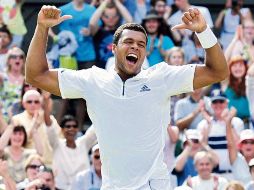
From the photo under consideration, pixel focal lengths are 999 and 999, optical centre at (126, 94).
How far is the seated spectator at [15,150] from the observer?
1059 cm

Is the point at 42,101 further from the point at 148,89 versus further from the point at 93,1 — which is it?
the point at 148,89

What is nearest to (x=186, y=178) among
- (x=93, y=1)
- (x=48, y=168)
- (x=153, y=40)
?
(x=48, y=168)

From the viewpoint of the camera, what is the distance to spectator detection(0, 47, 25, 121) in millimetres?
12148

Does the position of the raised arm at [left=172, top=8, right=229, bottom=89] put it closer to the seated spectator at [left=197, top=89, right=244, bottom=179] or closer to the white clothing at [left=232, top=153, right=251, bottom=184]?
the white clothing at [left=232, top=153, right=251, bottom=184]

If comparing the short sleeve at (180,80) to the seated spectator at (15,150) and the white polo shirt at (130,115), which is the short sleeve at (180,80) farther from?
the seated spectator at (15,150)

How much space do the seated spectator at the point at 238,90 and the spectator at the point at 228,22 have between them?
1760 mm

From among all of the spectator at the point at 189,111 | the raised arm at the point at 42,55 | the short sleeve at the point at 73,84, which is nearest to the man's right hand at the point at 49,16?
the raised arm at the point at 42,55

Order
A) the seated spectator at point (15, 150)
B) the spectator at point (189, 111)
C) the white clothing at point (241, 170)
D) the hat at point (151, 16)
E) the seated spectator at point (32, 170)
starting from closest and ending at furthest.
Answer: the seated spectator at point (32, 170)
the white clothing at point (241, 170)
the seated spectator at point (15, 150)
the spectator at point (189, 111)
the hat at point (151, 16)

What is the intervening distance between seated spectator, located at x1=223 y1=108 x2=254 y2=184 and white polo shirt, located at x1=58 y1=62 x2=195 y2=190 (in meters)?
4.62

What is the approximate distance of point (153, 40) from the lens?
43.2 ft

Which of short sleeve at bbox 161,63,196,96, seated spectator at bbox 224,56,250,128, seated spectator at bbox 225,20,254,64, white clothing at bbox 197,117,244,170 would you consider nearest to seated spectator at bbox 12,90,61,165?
white clothing at bbox 197,117,244,170

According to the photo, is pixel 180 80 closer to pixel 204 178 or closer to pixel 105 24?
pixel 204 178

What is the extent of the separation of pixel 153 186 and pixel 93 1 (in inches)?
329

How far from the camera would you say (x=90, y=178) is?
10203 millimetres
